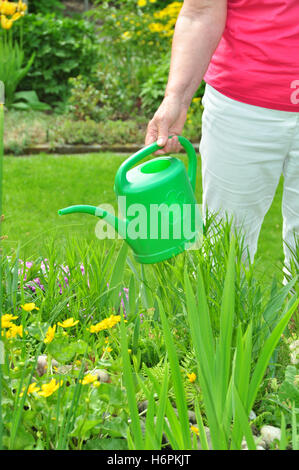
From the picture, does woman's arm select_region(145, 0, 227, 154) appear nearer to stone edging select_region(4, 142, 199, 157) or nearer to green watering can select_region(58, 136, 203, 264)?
green watering can select_region(58, 136, 203, 264)

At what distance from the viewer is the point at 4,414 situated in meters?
1.04

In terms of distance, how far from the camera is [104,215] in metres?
1.43

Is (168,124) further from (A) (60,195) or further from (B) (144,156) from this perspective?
(A) (60,195)

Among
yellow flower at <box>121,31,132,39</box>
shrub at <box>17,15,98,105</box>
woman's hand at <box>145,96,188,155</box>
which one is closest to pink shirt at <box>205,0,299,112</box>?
woman's hand at <box>145,96,188,155</box>

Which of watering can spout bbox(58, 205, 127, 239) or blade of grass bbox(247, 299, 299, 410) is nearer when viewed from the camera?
blade of grass bbox(247, 299, 299, 410)

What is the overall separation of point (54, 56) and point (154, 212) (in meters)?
5.93

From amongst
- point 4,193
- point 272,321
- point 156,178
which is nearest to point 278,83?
point 156,178

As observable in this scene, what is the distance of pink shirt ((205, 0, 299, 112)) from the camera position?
1694 mm

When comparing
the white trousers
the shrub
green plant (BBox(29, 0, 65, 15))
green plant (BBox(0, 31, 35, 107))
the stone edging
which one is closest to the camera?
the white trousers

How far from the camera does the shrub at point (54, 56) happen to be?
Result: 22.2 ft

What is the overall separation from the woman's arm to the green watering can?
0.24m

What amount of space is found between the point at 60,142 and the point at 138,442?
15.3 feet

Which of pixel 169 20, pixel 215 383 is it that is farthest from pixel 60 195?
pixel 215 383

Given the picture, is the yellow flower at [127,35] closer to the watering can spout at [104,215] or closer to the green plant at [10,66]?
the green plant at [10,66]
